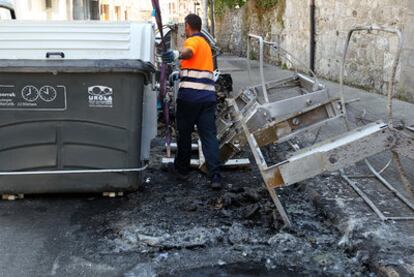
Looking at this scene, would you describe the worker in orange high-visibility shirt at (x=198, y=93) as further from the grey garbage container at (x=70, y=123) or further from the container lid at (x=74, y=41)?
the grey garbage container at (x=70, y=123)

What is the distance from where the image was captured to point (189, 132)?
17.3 ft

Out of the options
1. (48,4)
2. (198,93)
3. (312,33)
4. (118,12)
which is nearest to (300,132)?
(198,93)

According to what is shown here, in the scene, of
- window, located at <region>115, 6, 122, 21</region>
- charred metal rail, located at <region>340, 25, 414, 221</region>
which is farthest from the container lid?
window, located at <region>115, 6, 122, 21</region>

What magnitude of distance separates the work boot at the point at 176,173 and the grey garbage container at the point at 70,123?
82 cm

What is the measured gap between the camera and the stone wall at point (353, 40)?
849 centimetres

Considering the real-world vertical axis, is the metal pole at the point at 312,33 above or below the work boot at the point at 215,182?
above

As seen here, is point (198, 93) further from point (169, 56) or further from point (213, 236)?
point (213, 236)

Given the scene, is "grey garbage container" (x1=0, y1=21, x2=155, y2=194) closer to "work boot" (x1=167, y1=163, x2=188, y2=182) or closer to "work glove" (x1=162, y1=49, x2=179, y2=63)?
"work glove" (x1=162, y1=49, x2=179, y2=63)

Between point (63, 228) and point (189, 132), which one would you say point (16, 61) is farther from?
point (189, 132)

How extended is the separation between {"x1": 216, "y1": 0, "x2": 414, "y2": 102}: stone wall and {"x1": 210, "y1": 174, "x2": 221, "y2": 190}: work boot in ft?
14.6

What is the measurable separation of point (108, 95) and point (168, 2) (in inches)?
2086

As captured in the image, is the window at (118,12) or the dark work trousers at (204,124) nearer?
the dark work trousers at (204,124)

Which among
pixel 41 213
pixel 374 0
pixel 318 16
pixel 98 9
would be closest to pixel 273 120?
pixel 41 213

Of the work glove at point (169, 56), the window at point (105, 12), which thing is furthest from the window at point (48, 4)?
the work glove at point (169, 56)
